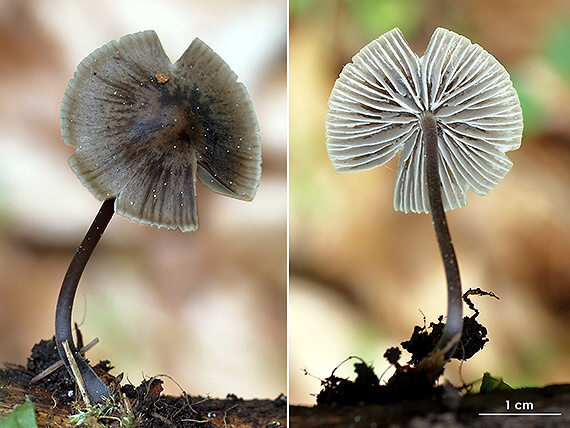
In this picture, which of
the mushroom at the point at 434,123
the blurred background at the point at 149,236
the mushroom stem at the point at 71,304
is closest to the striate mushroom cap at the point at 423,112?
the mushroom at the point at 434,123

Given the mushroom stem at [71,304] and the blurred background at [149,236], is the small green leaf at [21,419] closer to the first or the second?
the mushroom stem at [71,304]

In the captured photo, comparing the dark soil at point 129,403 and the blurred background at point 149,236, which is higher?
the blurred background at point 149,236

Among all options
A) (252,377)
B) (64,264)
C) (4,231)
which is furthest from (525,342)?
(4,231)

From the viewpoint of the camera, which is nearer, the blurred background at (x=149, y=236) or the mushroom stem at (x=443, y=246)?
the mushroom stem at (x=443, y=246)

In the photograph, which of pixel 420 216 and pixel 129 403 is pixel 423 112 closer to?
pixel 420 216

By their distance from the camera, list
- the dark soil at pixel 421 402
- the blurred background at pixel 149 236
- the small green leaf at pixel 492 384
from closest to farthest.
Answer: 1. the dark soil at pixel 421 402
2. the small green leaf at pixel 492 384
3. the blurred background at pixel 149 236

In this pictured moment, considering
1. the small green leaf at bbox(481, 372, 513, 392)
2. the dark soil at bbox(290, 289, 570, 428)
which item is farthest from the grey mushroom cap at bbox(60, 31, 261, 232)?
the small green leaf at bbox(481, 372, 513, 392)

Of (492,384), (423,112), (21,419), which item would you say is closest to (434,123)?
(423,112)
